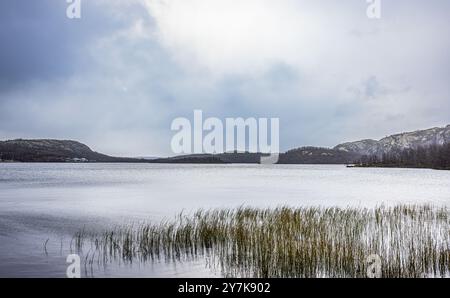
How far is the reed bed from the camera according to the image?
1003cm

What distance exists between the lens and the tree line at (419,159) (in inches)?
3967

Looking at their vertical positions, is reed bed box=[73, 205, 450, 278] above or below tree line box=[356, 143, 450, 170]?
below

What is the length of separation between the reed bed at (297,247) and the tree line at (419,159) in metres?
93.3

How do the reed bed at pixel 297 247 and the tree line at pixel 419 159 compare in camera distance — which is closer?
the reed bed at pixel 297 247

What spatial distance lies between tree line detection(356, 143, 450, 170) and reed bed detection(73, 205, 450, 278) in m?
93.3

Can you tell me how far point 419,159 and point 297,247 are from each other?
117 meters

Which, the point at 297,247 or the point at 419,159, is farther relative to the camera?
the point at 419,159

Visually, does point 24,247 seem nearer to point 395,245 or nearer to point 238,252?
point 238,252

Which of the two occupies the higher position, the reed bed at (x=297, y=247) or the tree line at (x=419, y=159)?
the tree line at (x=419, y=159)

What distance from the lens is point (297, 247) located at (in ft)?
34.7

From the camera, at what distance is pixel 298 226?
44.5ft

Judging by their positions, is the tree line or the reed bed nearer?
the reed bed

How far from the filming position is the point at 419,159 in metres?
117

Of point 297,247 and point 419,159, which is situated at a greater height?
point 419,159
